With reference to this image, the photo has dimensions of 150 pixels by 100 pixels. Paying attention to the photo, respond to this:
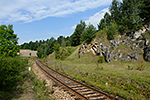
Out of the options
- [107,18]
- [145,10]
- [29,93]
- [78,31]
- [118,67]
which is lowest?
[29,93]

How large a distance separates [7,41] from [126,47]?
85.2ft

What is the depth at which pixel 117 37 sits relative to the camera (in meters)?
28.9

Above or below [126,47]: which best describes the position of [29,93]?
below

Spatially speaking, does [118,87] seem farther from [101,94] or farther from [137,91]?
[101,94]

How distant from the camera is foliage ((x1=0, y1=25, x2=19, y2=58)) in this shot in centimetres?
2022

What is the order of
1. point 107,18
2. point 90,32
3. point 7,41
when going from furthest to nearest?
point 107,18 → point 90,32 → point 7,41

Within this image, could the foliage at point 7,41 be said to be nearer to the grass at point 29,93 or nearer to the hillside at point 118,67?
the hillside at point 118,67

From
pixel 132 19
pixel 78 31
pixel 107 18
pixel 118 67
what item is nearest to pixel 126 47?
pixel 118 67

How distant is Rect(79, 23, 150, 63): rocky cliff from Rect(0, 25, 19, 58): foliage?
66.4ft

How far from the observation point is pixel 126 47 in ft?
80.0

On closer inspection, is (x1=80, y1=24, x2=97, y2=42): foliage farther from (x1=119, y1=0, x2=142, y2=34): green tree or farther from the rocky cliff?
(x1=119, y1=0, x2=142, y2=34): green tree

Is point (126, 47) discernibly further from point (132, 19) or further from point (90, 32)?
point (90, 32)

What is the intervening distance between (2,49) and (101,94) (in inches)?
791

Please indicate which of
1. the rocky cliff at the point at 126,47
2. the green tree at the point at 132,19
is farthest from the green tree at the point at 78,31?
the rocky cliff at the point at 126,47
